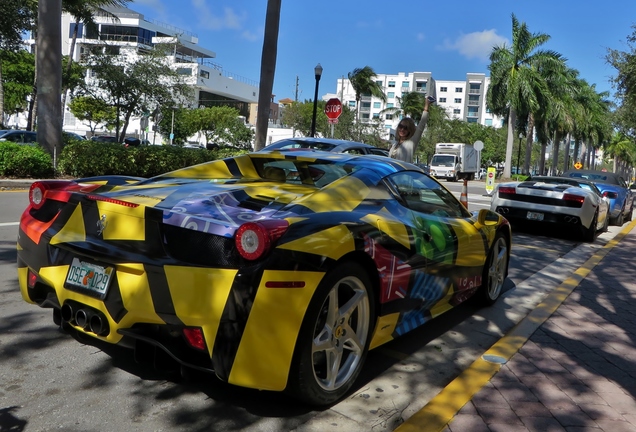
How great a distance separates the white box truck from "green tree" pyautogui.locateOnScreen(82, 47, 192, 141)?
19.9 metres

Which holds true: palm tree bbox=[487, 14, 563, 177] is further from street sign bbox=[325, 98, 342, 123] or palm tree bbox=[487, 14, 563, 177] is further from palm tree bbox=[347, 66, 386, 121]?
street sign bbox=[325, 98, 342, 123]

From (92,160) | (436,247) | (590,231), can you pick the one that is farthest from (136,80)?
(436,247)

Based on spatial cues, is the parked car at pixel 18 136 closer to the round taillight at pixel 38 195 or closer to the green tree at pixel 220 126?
the round taillight at pixel 38 195

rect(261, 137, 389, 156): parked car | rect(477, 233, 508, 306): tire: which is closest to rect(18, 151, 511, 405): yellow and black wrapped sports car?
rect(477, 233, 508, 306): tire

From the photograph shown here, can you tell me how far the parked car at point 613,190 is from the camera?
14281 millimetres

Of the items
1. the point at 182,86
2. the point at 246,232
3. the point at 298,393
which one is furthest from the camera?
the point at 182,86

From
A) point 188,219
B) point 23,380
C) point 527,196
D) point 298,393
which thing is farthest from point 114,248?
point 527,196

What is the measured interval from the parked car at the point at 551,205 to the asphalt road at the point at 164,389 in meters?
6.35

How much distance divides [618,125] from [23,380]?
1354 inches

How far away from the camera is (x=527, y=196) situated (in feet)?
35.4

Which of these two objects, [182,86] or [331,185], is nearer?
[331,185]

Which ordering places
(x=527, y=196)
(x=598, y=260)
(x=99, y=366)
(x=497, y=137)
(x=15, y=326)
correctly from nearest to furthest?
(x=99, y=366) → (x=15, y=326) → (x=598, y=260) → (x=527, y=196) → (x=497, y=137)

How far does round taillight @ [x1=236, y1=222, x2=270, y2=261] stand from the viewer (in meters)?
2.69

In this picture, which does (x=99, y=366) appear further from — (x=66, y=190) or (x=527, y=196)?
(x=527, y=196)
